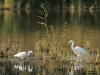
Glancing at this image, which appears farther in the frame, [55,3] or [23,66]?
[55,3]

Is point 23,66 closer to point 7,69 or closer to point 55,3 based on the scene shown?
point 7,69

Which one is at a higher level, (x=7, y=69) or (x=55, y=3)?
(x=55, y=3)

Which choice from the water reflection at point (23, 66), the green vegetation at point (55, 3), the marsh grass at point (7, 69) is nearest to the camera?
the marsh grass at point (7, 69)

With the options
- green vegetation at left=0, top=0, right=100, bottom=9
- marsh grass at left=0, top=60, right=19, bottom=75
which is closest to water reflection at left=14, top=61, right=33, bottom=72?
marsh grass at left=0, top=60, right=19, bottom=75

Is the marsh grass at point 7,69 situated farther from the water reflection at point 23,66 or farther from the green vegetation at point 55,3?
the green vegetation at point 55,3

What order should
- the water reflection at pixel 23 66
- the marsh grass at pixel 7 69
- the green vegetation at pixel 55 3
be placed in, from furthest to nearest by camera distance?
the green vegetation at pixel 55 3, the water reflection at pixel 23 66, the marsh grass at pixel 7 69

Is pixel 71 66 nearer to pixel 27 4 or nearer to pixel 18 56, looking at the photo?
pixel 18 56

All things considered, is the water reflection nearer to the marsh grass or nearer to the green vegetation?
the marsh grass

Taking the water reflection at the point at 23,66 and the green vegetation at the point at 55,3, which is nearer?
the water reflection at the point at 23,66

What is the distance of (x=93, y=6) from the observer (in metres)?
A: 67.8

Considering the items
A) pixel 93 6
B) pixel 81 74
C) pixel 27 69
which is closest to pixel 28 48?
pixel 27 69

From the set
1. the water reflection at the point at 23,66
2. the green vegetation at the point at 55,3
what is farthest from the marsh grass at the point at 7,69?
the green vegetation at the point at 55,3

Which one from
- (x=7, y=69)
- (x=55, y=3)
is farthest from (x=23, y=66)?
(x=55, y=3)

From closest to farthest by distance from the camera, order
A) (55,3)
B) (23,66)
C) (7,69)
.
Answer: (7,69)
(23,66)
(55,3)
